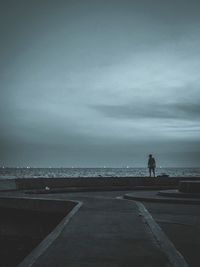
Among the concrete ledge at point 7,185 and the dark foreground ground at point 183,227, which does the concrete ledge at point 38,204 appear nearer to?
the dark foreground ground at point 183,227

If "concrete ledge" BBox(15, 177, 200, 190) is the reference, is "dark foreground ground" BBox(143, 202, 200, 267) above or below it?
below

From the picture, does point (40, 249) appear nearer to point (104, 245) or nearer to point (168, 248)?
point (104, 245)

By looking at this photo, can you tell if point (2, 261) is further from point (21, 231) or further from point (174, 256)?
point (174, 256)

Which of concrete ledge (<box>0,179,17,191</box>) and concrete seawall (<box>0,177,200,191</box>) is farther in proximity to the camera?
concrete seawall (<box>0,177,200,191</box>)

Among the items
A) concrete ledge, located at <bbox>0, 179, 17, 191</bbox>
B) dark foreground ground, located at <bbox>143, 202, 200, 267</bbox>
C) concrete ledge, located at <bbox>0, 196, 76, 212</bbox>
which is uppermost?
concrete ledge, located at <bbox>0, 179, 17, 191</bbox>

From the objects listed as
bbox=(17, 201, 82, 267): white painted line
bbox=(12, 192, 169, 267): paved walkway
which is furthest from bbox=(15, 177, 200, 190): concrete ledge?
bbox=(17, 201, 82, 267): white painted line

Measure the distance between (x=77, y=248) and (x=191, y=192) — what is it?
10.6 meters

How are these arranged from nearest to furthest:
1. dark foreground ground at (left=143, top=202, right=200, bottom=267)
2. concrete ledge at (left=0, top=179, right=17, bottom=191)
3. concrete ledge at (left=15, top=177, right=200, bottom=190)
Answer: dark foreground ground at (left=143, top=202, right=200, bottom=267), concrete ledge at (left=0, top=179, right=17, bottom=191), concrete ledge at (left=15, top=177, right=200, bottom=190)

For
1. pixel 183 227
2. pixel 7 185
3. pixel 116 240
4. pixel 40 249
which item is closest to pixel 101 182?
pixel 7 185

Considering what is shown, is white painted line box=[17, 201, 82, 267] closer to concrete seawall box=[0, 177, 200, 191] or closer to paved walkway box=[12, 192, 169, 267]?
paved walkway box=[12, 192, 169, 267]

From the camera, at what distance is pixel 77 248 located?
19.2 ft

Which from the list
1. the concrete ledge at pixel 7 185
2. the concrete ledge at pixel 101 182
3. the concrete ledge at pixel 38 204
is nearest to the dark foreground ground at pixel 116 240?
the concrete ledge at pixel 38 204

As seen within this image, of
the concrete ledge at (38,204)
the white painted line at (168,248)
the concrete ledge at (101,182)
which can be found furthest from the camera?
the concrete ledge at (101,182)

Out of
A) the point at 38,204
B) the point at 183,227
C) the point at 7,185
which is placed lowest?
the point at 183,227
